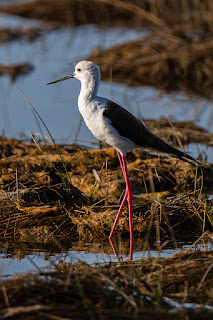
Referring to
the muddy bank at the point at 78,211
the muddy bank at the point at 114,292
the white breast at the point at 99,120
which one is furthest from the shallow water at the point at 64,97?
the white breast at the point at 99,120

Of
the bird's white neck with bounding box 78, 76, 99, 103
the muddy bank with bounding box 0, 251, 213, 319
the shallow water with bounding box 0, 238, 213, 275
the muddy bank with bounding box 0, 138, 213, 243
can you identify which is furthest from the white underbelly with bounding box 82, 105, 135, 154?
the muddy bank with bounding box 0, 251, 213, 319

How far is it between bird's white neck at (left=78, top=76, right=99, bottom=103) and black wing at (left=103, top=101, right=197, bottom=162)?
0.57 ft

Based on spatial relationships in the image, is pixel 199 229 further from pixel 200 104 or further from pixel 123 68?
pixel 123 68

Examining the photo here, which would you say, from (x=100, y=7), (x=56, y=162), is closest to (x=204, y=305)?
(x=56, y=162)

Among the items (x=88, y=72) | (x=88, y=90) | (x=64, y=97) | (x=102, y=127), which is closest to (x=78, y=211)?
(x=102, y=127)

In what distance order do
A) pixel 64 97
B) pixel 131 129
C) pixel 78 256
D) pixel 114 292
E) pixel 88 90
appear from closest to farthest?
pixel 114 292, pixel 78 256, pixel 88 90, pixel 131 129, pixel 64 97

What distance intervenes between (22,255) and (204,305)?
1834mm

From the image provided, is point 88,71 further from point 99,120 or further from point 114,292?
point 114,292

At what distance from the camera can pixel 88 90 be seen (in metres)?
5.02

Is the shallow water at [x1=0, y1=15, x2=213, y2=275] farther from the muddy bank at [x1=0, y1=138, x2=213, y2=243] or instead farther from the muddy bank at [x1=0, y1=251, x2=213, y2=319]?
the muddy bank at [x1=0, y1=251, x2=213, y2=319]

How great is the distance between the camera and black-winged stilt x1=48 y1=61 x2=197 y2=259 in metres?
4.93

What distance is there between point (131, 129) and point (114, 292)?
1989 mm

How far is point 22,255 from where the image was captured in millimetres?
4617

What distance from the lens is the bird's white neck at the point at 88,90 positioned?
4980 millimetres
